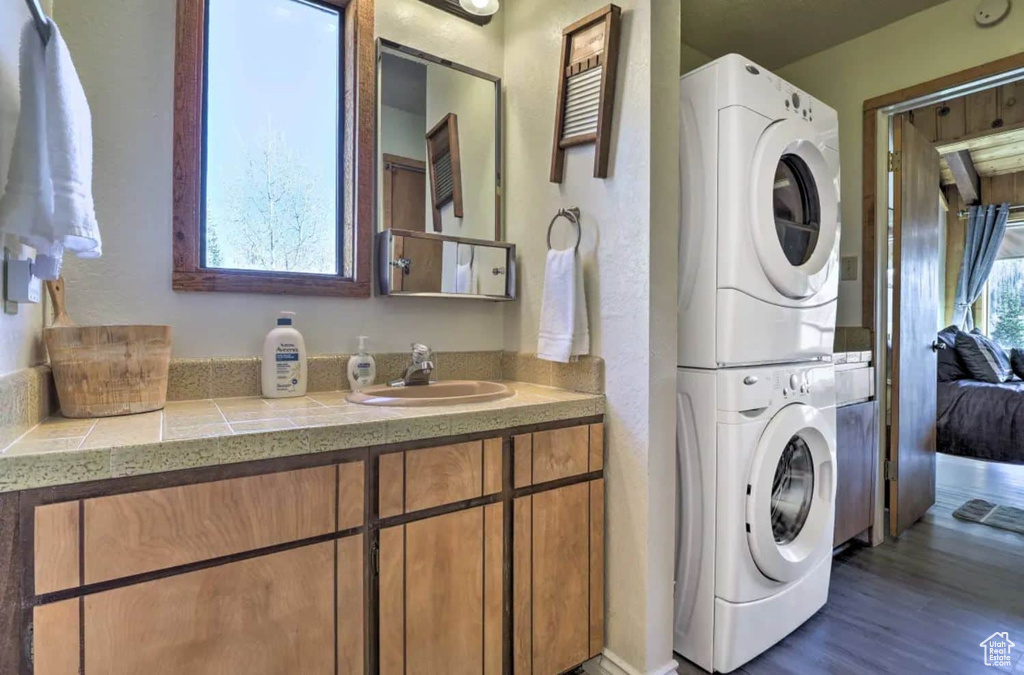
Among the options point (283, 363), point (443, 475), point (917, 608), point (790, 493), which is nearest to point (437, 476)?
point (443, 475)

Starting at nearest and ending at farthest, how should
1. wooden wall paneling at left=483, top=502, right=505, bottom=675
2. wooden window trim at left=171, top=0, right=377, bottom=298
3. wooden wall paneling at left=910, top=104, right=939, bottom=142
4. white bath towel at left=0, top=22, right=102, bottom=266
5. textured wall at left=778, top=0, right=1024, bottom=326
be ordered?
white bath towel at left=0, top=22, right=102, bottom=266 → wooden wall paneling at left=483, top=502, right=505, bottom=675 → wooden window trim at left=171, top=0, right=377, bottom=298 → textured wall at left=778, top=0, right=1024, bottom=326 → wooden wall paneling at left=910, top=104, right=939, bottom=142

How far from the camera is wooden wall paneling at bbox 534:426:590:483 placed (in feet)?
4.43

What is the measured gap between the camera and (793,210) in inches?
Answer: 68.9

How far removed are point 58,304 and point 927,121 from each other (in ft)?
14.0

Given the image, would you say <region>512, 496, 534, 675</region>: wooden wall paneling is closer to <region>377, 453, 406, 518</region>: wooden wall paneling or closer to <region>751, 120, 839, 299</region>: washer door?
<region>377, 453, 406, 518</region>: wooden wall paneling

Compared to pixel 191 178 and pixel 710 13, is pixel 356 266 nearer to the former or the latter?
pixel 191 178

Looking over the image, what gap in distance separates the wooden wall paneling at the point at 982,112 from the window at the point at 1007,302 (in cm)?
357

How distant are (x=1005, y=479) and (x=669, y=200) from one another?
368 centimetres

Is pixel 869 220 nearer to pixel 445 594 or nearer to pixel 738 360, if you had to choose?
pixel 738 360

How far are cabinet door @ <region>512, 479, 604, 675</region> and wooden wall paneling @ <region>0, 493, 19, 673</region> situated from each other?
3.07ft

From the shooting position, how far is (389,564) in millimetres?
1114

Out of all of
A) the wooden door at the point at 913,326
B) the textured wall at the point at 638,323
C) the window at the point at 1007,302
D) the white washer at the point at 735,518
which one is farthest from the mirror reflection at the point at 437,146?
the window at the point at 1007,302

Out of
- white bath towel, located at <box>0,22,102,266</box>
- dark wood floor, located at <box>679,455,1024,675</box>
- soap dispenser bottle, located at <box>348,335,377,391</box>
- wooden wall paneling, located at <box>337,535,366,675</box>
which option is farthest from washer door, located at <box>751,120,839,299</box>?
white bath towel, located at <box>0,22,102,266</box>

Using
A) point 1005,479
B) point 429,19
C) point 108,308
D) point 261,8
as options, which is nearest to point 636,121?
point 429,19
